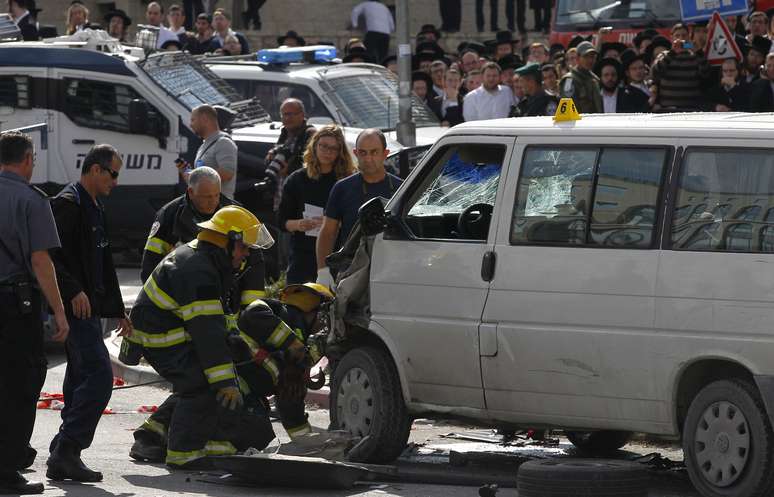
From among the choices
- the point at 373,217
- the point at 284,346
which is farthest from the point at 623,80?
the point at 284,346

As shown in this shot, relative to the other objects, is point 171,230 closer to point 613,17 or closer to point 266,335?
point 266,335

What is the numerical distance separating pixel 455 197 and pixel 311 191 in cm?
231

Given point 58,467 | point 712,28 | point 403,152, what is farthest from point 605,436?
point 712,28

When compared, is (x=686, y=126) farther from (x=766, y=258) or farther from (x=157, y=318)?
(x=157, y=318)

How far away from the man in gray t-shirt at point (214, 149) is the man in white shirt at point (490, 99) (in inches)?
252

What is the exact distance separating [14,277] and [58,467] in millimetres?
1023

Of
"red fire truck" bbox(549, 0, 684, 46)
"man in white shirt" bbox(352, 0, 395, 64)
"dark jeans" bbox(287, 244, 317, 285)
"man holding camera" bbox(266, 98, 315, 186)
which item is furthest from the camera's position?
"man in white shirt" bbox(352, 0, 395, 64)

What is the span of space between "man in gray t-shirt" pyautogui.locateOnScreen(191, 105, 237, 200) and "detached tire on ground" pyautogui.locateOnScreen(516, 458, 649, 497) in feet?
16.5

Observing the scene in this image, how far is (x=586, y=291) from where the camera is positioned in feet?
25.3

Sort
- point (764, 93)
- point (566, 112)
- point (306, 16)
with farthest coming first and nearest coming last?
point (306, 16) → point (764, 93) → point (566, 112)

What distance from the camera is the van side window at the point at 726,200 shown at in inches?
286

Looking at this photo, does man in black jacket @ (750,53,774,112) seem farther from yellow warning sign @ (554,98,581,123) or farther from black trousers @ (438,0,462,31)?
black trousers @ (438,0,462,31)

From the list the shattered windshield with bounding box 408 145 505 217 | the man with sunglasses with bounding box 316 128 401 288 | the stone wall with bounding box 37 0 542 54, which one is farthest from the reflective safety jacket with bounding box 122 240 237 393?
the stone wall with bounding box 37 0 542 54

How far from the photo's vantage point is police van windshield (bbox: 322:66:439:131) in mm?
17531
